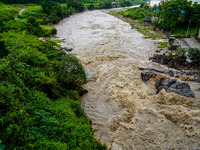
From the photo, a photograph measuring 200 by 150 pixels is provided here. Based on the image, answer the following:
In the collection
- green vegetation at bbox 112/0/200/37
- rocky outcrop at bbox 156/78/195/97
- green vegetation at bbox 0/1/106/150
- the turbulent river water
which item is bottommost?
the turbulent river water

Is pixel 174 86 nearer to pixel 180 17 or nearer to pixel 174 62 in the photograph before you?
pixel 174 62

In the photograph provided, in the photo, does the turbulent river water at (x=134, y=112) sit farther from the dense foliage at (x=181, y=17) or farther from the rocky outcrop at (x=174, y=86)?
the dense foliage at (x=181, y=17)

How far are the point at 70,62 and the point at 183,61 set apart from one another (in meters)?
15.8

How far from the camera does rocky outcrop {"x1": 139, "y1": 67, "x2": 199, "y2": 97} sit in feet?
43.9

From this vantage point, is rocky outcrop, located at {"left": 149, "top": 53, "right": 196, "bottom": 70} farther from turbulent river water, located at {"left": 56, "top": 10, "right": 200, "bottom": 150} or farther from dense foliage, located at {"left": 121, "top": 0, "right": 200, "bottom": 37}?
dense foliage, located at {"left": 121, "top": 0, "right": 200, "bottom": 37}

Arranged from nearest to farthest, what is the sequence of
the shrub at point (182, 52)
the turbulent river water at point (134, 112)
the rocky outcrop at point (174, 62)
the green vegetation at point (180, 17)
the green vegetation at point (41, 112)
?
the green vegetation at point (41, 112) → the turbulent river water at point (134, 112) → the rocky outcrop at point (174, 62) → the shrub at point (182, 52) → the green vegetation at point (180, 17)

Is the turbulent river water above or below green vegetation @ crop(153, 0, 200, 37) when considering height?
below

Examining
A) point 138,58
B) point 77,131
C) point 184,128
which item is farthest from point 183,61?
point 77,131

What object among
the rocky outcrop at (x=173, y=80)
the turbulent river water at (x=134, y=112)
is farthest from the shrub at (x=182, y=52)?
the turbulent river water at (x=134, y=112)

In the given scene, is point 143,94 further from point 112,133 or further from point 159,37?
point 159,37

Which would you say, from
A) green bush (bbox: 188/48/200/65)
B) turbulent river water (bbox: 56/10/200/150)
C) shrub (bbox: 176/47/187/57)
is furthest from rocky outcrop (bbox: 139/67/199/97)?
shrub (bbox: 176/47/187/57)

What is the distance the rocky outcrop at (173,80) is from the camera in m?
13.4

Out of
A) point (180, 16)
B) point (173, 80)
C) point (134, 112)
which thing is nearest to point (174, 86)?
point (173, 80)

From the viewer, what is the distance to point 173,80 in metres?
14.2
